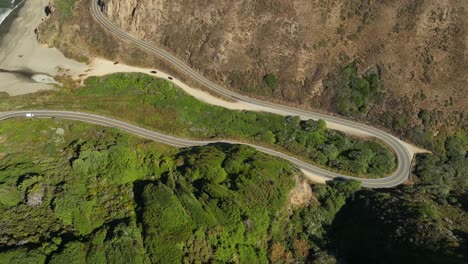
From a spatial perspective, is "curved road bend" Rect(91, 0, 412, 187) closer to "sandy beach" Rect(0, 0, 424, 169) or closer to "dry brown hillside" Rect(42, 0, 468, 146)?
"sandy beach" Rect(0, 0, 424, 169)

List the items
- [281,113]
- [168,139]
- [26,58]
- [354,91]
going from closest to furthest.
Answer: [168,139], [354,91], [281,113], [26,58]

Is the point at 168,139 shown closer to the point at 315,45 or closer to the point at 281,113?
the point at 281,113

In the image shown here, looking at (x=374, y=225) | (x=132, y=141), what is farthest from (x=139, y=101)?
(x=374, y=225)

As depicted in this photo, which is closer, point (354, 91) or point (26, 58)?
point (354, 91)

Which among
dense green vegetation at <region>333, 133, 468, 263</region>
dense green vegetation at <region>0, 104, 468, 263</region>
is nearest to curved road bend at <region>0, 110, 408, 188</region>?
dense green vegetation at <region>0, 104, 468, 263</region>

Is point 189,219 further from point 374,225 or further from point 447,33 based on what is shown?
point 447,33

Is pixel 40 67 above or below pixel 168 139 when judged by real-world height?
above

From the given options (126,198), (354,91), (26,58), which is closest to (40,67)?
(26,58)

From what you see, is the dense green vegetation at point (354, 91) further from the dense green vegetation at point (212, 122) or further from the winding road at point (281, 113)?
the dense green vegetation at point (212, 122)
